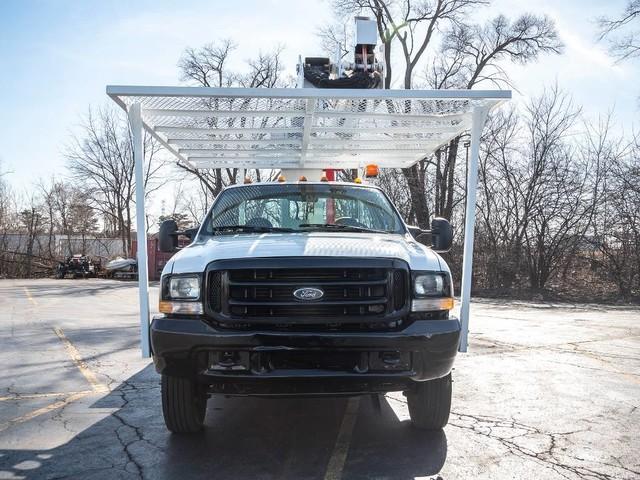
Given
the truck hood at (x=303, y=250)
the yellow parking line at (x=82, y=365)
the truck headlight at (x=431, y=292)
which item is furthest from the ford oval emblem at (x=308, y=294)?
the yellow parking line at (x=82, y=365)

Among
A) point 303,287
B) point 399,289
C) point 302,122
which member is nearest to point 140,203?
point 302,122

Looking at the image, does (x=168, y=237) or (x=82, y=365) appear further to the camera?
(x=82, y=365)

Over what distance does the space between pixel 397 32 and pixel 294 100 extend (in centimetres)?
2427

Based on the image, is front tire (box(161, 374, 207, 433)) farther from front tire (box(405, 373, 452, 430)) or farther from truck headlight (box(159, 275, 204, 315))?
front tire (box(405, 373, 452, 430))

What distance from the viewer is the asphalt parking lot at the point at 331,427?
11.7ft

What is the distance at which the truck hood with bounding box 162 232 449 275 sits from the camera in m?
3.77

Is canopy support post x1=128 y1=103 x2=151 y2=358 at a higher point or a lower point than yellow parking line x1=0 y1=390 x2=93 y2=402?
higher

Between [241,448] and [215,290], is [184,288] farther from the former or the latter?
[241,448]

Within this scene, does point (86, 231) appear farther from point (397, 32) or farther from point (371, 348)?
point (371, 348)

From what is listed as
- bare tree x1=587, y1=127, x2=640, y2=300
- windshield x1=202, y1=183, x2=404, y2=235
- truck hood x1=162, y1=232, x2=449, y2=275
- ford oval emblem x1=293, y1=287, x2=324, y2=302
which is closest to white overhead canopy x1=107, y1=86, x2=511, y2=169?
windshield x1=202, y1=183, x2=404, y2=235

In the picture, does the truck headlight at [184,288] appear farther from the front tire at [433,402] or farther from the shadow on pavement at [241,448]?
the front tire at [433,402]

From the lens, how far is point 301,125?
6234 mm

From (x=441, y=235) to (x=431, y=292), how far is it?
4.61ft

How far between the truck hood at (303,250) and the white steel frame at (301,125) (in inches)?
40.7
